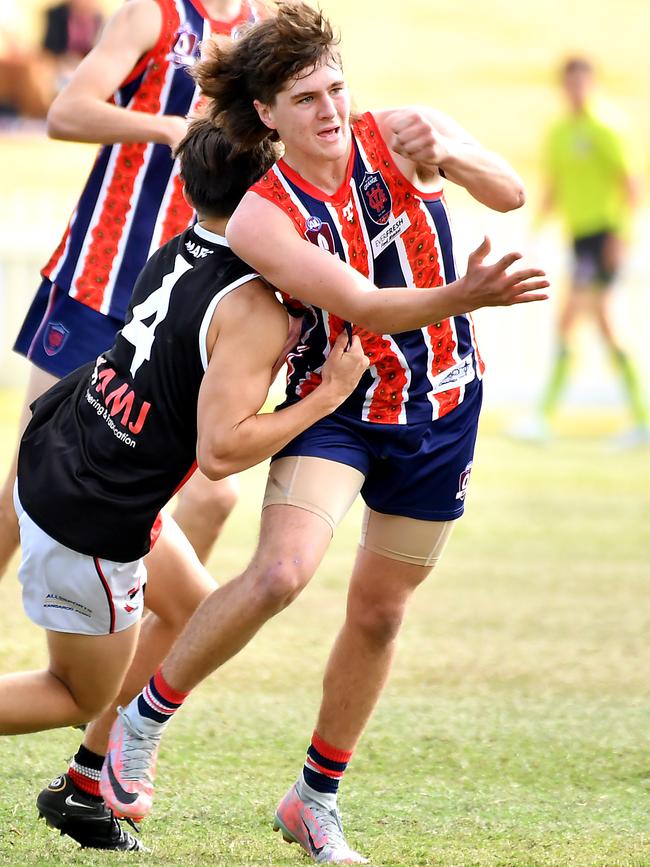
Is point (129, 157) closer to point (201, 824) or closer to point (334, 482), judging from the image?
point (334, 482)

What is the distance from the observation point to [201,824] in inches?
154

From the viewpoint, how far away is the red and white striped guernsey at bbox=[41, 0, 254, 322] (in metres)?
4.50

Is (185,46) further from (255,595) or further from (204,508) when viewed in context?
Answer: (255,595)

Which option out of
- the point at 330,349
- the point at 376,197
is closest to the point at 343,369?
the point at 330,349

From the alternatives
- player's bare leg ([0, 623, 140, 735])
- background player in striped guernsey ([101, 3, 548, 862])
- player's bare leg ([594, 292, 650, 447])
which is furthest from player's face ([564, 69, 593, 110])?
player's bare leg ([0, 623, 140, 735])

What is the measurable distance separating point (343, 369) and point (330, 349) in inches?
5.4

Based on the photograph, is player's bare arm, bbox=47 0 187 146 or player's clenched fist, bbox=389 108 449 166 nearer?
player's clenched fist, bbox=389 108 449 166

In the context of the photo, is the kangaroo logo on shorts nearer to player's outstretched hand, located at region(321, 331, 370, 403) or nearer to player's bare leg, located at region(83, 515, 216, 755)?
player's outstretched hand, located at region(321, 331, 370, 403)

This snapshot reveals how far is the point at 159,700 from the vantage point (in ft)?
11.6

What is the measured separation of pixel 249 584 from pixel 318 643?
258 centimetres

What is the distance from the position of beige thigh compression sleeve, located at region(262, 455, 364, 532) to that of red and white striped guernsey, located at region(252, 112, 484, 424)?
17cm

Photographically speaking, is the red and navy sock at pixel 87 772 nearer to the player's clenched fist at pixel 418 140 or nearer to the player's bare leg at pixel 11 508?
the player's bare leg at pixel 11 508

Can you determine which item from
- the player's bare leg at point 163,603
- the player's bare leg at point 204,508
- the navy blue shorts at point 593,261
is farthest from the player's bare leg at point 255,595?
the navy blue shorts at point 593,261

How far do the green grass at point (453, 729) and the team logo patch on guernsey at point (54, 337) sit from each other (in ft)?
3.99
